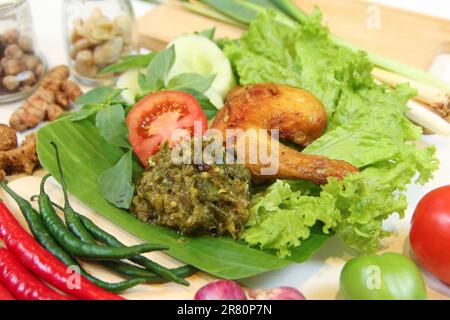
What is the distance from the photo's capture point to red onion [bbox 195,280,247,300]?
9.11 ft

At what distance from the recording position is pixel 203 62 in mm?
4270

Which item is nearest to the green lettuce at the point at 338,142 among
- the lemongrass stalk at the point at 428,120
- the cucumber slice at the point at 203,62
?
the cucumber slice at the point at 203,62

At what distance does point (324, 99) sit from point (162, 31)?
5.81ft

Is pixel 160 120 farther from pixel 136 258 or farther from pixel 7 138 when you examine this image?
pixel 7 138

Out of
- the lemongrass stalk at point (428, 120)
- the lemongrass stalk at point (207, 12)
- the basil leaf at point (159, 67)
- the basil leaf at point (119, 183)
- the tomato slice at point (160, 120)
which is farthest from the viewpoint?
the lemongrass stalk at point (207, 12)

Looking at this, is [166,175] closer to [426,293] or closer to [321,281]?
[321,281]

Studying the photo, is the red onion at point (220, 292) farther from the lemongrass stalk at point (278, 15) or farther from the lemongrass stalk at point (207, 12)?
the lemongrass stalk at point (207, 12)

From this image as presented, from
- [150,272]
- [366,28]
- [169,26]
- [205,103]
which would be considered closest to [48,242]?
[150,272]

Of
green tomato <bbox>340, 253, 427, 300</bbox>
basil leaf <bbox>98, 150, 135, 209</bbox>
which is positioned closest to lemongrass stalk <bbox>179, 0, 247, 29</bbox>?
basil leaf <bbox>98, 150, 135, 209</bbox>

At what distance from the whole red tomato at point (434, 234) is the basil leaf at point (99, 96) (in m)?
1.97

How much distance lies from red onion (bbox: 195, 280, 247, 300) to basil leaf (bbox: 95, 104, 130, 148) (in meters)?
1.22

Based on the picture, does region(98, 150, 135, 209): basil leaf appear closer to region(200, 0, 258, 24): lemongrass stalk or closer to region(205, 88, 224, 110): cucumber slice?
region(205, 88, 224, 110): cucumber slice

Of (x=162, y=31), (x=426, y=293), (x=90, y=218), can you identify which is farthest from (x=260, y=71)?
(x=426, y=293)

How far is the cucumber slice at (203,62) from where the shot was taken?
4.20 meters
